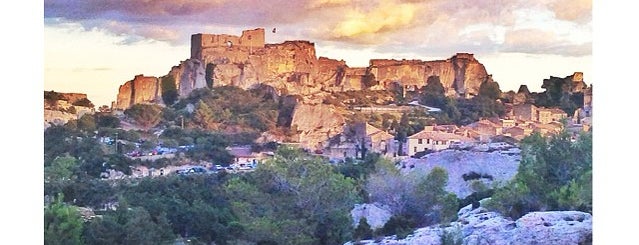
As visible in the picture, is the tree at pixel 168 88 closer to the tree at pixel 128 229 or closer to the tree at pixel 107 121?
the tree at pixel 107 121

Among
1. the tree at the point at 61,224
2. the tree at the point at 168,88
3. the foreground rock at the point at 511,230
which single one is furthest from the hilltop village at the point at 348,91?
the tree at the point at 61,224

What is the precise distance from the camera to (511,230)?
6.70 m

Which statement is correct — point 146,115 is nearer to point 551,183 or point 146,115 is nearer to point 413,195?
point 413,195

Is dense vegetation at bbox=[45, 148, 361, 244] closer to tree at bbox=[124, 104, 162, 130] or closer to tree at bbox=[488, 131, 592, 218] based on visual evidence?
tree at bbox=[124, 104, 162, 130]

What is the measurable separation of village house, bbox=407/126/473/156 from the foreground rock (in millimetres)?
466

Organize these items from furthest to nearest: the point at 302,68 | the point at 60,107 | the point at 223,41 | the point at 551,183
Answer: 1. the point at 551,183
2. the point at 302,68
3. the point at 223,41
4. the point at 60,107

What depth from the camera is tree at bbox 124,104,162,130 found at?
255 inches

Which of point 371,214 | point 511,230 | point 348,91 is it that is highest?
point 348,91

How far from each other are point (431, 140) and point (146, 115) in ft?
6.31

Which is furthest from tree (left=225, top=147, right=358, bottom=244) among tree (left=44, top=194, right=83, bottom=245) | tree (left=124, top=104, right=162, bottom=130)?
tree (left=44, top=194, right=83, bottom=245)

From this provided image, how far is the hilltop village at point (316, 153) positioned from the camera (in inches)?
255

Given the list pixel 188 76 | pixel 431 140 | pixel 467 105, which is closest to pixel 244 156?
pixel 188 76

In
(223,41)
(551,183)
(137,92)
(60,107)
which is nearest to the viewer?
(60,107)
